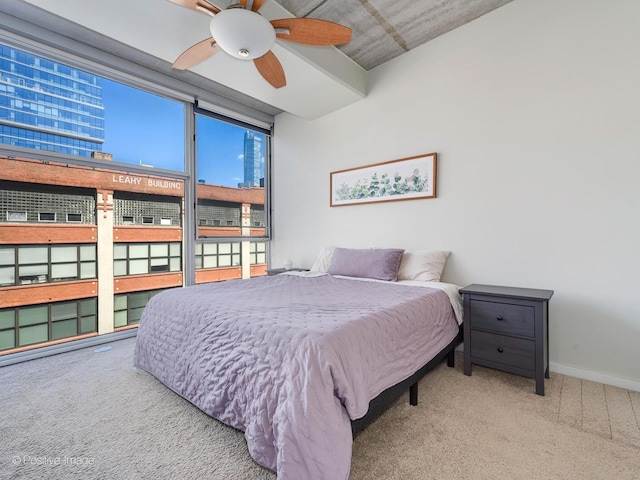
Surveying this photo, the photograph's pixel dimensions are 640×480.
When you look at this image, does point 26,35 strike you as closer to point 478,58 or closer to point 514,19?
point 478,58

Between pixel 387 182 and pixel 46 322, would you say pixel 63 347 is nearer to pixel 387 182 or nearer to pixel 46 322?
pixel 46 322

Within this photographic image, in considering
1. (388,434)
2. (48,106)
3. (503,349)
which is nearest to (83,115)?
(48,106)

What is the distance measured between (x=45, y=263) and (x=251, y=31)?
2.77 m

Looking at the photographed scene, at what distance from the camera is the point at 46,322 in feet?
9.07

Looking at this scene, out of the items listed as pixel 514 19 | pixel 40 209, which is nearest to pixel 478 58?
pixel 514 19

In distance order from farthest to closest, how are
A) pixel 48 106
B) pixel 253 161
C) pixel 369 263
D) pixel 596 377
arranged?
pixel 253 161, pixel 369 263, pixel 48 106, pixel 596 377

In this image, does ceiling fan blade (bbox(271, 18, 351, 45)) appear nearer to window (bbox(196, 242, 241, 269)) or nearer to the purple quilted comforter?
the purple quilted comforter

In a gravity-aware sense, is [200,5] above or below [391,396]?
above

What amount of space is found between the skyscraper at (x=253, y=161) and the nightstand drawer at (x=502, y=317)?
3.39 meters

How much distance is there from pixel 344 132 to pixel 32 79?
306cm

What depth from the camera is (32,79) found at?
263 cm

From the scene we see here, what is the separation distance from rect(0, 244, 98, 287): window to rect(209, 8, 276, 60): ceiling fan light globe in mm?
2460

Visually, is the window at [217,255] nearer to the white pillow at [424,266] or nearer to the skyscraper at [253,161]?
the skyscraper at [253,161]

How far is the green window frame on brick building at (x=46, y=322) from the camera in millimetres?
2580
